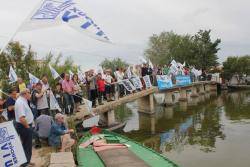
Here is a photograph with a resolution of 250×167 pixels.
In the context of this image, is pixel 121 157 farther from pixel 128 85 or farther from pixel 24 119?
pixel 128 85

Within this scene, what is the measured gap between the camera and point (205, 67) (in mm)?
62531

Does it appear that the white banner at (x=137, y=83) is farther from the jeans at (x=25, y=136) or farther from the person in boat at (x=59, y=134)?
the jeans at (x=25, y=136)

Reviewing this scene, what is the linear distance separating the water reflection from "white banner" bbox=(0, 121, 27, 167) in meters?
10.3

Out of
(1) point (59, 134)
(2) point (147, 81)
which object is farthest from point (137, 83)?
(1) point (59, 134)

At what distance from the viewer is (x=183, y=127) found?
25344mm

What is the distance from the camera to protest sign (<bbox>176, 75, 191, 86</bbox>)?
37.3 metres

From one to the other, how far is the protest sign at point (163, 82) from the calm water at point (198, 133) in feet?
6.67

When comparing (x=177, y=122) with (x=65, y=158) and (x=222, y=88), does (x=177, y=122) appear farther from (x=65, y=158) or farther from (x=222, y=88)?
(x=222, y=88)

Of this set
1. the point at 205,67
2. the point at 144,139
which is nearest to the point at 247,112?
the point at 144,139

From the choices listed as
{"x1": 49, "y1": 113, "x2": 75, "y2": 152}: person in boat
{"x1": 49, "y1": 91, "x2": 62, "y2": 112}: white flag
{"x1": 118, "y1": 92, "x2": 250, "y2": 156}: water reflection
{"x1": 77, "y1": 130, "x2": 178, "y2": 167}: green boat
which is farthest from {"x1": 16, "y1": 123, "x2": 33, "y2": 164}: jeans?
{"x1": 118, "y1": 92, "x2": 250, "y2": 156}: water reflection

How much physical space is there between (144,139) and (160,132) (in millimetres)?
2198

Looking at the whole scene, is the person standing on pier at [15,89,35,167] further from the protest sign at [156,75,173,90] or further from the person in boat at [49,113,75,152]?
the protest sign at [156,75,173,90]

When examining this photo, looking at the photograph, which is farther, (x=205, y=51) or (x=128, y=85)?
(x=205, y=51)

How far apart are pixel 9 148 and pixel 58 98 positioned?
821cm
